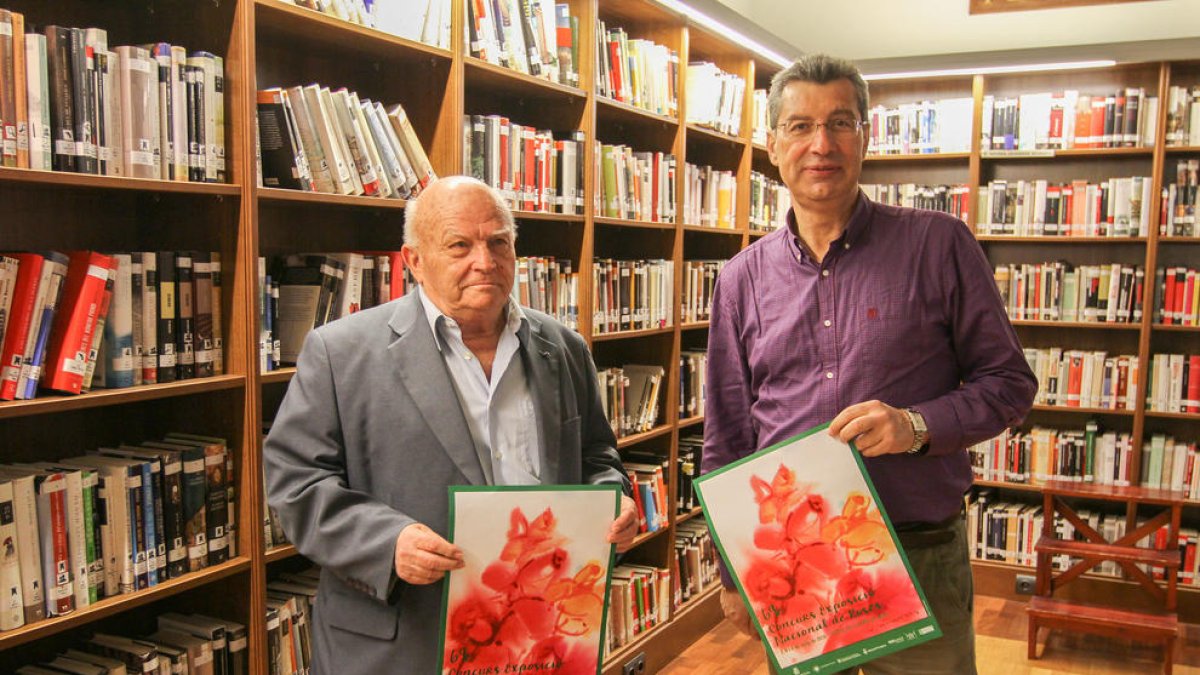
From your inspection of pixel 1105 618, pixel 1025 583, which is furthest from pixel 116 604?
pixel 1025 583

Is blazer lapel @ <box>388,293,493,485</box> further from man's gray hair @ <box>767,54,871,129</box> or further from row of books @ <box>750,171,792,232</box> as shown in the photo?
row of books @ <box>750,171,792,232</box>

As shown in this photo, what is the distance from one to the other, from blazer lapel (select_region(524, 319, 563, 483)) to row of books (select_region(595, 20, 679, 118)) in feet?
6.13

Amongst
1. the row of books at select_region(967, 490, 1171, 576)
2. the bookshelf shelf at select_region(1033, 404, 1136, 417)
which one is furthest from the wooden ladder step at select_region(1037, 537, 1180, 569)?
the bookshelf shelf at select_region(1033, 404, 1136, 417)

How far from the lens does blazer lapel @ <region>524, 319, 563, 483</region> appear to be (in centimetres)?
181

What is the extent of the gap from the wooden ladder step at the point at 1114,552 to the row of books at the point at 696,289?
1.96 metres

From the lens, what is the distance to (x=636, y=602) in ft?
12.6

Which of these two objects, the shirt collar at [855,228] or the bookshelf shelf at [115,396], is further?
the shirt collar at [855,228]

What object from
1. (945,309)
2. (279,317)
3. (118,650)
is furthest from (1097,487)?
(118,650)

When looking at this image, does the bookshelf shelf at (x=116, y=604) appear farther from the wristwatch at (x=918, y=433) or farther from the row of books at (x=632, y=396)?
the row of books at (x=632, y=396)

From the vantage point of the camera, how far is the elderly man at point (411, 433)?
5.33ft

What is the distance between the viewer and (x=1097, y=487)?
15.8ft

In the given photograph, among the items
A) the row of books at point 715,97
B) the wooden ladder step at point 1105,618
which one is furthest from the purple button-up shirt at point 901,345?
the wooden ladder step at point 1105,618

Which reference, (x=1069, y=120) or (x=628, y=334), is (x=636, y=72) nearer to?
(x=628, y=334)

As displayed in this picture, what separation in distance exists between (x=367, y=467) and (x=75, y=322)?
66 centimetres
